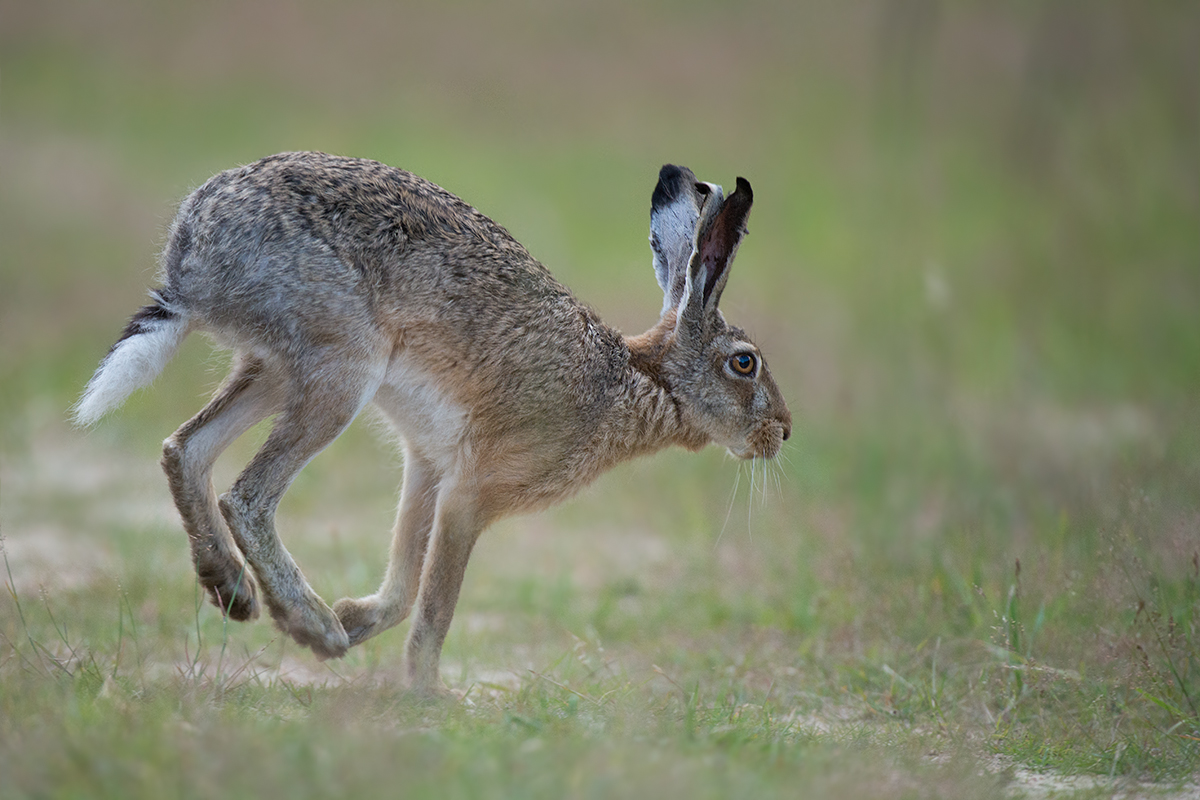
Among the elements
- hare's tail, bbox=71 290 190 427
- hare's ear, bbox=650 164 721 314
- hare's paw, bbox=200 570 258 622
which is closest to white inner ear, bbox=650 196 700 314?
hare's ear, bbox=650 164 721 314

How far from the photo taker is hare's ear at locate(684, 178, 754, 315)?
5.91m

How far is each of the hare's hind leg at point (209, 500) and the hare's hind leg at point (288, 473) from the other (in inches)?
5.4

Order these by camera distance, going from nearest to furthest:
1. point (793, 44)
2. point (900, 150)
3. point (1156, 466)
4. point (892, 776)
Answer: point (892, 776)
point (1156, 466)
point (900, 150)
point (793, 44)

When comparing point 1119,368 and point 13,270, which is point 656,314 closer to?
point 1119,368

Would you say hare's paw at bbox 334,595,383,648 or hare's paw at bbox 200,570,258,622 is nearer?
hare's paw at bbox 200,570,258,622

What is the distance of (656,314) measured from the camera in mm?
12492

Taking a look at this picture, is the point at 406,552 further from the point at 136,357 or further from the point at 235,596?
the point at 136,357

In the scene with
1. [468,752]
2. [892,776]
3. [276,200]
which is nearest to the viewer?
[468,752]

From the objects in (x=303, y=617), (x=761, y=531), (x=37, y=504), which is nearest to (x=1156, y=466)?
(x=761, y=531)

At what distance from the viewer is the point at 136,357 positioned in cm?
504

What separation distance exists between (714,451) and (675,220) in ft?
15.0

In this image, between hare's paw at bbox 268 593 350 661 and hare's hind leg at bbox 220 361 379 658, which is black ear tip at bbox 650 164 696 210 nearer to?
hare's hind leg at bbox 220 361 379 658

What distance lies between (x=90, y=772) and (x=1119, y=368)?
11.4 meters

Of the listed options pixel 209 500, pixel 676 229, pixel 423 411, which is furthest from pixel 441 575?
pixel 676 229
